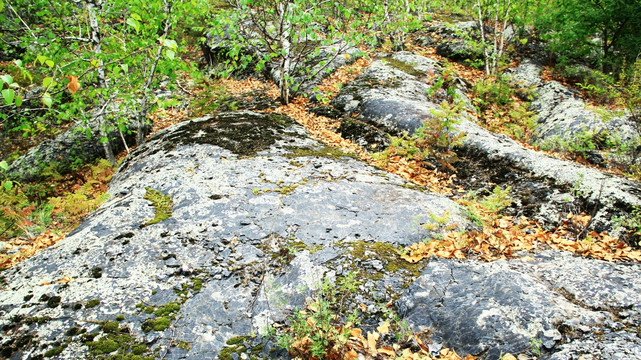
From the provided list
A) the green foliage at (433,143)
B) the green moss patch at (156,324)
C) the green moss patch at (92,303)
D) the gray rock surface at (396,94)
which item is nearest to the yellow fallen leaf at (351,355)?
the green moss patch at (156,324)

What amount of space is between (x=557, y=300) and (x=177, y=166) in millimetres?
6060

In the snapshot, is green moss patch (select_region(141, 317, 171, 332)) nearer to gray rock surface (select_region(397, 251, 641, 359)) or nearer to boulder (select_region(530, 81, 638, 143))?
gray rock surface (select_region(397, 251, 641, 359))

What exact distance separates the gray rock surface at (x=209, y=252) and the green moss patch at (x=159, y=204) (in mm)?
89

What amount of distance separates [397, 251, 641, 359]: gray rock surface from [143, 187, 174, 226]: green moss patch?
3502mm

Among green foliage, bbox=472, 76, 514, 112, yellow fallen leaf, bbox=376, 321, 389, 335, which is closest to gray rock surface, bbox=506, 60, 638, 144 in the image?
green foliage, bbox=472, 76, 514, 112

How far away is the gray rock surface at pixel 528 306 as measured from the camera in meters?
2.53

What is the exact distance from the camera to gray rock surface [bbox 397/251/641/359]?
253 cm

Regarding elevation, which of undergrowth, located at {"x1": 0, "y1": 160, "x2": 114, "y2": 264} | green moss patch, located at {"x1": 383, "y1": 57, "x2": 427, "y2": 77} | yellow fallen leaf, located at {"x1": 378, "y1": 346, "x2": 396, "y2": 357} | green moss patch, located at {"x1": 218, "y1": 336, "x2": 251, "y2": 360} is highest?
green moss patch, located at {"x1": 383, "y1": 57, "x2": 427, "y2": 77}

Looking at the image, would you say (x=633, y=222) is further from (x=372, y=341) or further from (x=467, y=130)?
(x=372, y=341)

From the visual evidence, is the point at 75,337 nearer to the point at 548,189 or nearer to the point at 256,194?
the point at 256,194

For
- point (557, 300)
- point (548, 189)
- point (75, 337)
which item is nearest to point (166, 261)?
point (75, 337)

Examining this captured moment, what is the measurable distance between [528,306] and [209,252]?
354cm

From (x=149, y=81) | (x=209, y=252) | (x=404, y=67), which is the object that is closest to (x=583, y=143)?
(x=404, y=67)

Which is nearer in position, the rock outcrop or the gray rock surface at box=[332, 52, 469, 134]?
the rock outcrop
